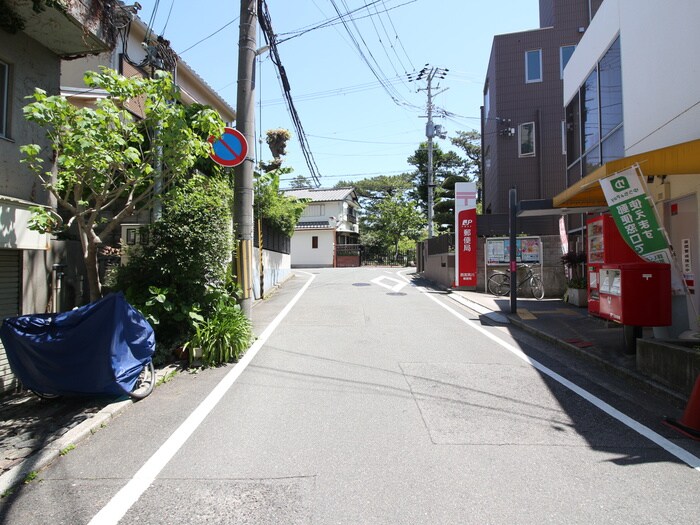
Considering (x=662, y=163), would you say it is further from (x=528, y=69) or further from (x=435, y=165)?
(x=435, y=165)

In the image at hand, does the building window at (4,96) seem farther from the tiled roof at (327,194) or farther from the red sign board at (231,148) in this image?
the tiled roof at (327,194)

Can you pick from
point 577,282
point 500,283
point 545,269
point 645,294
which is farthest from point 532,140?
point 645,294

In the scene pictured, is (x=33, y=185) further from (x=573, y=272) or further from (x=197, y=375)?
(x=573, y=272)

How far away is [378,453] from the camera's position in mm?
4090

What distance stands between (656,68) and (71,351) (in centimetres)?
1021

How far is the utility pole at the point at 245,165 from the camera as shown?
28.5 ft

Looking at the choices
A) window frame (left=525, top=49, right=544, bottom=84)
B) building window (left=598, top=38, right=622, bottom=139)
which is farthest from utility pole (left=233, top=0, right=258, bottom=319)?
window frame (left=525, top=49, right=544, bottom=84)

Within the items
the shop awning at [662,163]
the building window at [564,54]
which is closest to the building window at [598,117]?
the shop awning at [662,163]

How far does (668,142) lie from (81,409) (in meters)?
9.61

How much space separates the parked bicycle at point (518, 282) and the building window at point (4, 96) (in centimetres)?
1428

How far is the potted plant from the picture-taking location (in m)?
12.8

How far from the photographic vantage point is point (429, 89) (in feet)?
99.0

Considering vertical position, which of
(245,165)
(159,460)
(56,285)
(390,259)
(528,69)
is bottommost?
(159,460)

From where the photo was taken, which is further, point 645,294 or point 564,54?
point 564,54
